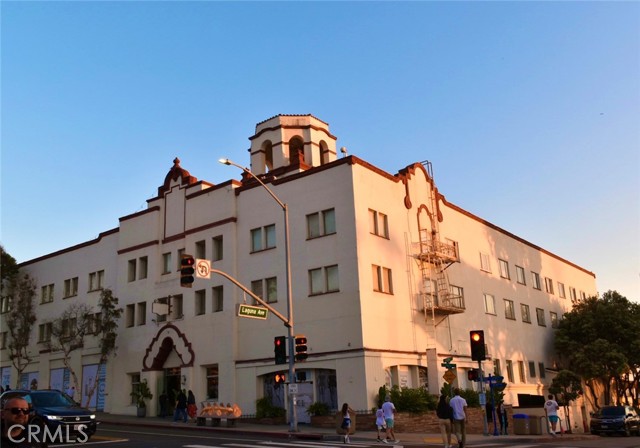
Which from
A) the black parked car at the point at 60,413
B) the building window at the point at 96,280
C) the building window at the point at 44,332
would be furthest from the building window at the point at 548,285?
the black parked car at the point at 60,413

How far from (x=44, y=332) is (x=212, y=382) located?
19.4 m

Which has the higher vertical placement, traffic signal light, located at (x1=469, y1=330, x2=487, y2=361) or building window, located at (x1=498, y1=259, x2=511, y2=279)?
building window, located at (x1=498, y1=259, x2=511, y2=279)

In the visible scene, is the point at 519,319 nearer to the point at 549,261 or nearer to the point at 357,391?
the point at 549,261

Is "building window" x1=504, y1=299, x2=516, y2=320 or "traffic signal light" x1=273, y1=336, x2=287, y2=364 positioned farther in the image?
"building window" x1=504, y1=299, x2=516, y2=320

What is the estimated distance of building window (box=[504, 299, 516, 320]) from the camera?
151 ft

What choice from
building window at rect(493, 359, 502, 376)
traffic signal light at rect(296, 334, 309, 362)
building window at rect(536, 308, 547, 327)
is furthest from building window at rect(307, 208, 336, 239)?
building window at rect(536, 308, 547, 327)

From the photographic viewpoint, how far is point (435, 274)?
122 feet

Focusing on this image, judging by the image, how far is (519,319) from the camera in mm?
47594

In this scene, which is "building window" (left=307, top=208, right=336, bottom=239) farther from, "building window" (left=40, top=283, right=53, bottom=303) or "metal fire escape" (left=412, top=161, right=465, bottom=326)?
"building window" (left=40, top=283, right=53, bottom=303)

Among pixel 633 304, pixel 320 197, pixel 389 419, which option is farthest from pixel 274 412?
pixel 633 304

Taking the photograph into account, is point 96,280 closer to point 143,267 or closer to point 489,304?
point 143,267

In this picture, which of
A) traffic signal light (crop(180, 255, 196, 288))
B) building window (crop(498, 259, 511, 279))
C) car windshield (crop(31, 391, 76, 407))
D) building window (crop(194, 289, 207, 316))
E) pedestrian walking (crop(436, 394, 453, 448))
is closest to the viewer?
pedestrian walking (crop(436, 394, 453, 448))

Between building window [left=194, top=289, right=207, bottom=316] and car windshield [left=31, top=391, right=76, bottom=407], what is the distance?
15576 mm

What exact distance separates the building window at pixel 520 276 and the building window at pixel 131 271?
29410 millimetres
